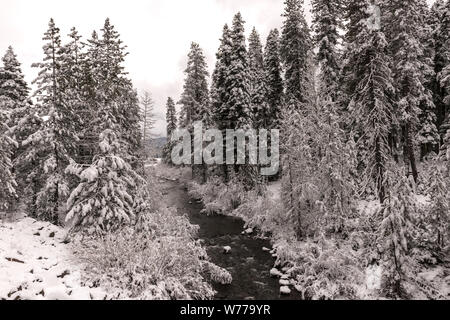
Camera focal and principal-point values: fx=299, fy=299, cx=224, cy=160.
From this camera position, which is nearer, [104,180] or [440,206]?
[440,206]

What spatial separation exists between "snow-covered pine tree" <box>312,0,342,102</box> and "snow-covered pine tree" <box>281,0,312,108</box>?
3.46 m

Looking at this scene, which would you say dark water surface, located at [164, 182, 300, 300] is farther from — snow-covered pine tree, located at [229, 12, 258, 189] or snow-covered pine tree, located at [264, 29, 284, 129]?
snow-covered pine tree, located at [264, 29, 284, 129]

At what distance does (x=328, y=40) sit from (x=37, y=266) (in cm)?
2467

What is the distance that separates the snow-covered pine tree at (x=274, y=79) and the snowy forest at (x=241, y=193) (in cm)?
439

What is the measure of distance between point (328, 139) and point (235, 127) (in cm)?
1303

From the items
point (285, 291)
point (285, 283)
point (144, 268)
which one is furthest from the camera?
point (285, 283)

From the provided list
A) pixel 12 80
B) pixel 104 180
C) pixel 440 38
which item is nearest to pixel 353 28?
pixel 104 180

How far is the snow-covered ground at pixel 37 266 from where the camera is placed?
8875mm

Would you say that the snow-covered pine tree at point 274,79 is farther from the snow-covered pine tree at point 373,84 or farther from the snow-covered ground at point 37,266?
the snow-covered ground at point 37,266

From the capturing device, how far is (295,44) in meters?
28.8

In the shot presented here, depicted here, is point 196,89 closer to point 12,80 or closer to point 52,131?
point 12,80
